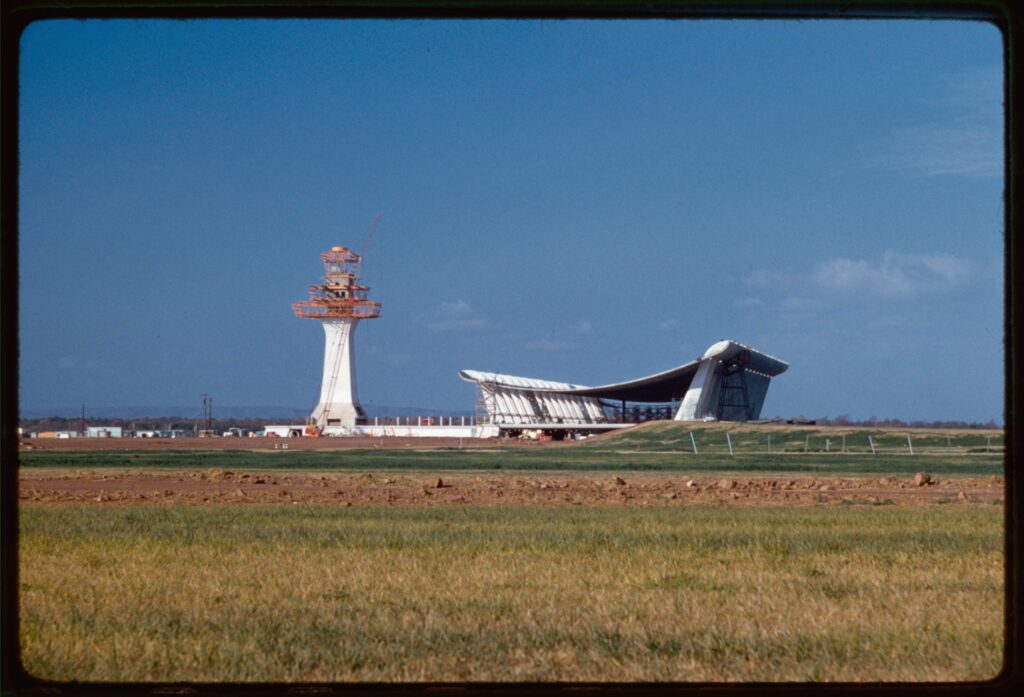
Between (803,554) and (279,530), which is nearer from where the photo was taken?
(803,554)

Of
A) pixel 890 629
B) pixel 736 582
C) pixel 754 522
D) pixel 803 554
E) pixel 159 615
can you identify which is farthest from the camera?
pixel 754 522

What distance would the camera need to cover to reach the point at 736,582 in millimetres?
8898

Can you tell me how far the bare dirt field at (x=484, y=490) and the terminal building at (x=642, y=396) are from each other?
41.0m

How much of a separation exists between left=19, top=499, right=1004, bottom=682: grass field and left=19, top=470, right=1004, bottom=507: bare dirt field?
497 centimetres

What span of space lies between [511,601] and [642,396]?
240 ft

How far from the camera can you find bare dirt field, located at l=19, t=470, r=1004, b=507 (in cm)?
1864

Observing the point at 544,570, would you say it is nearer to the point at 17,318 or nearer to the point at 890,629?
the point at 890,629

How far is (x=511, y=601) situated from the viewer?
8016 mm

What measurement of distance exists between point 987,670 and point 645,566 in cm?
415

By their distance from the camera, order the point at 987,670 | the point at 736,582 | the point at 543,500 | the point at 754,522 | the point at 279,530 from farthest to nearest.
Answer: the point at 543,500 → the point at 754,522 → the point at 279,530 → the point at 736,582 → the point at 987,670

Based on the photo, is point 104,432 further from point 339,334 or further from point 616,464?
point 616,464

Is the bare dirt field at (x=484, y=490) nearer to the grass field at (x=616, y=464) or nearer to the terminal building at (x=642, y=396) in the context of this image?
the grass field at (x=616, y=464)

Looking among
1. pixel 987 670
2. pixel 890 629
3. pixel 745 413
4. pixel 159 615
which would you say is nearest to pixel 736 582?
pixel 890 629

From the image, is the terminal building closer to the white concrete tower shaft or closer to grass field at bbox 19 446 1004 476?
the white concrete tower shaft
